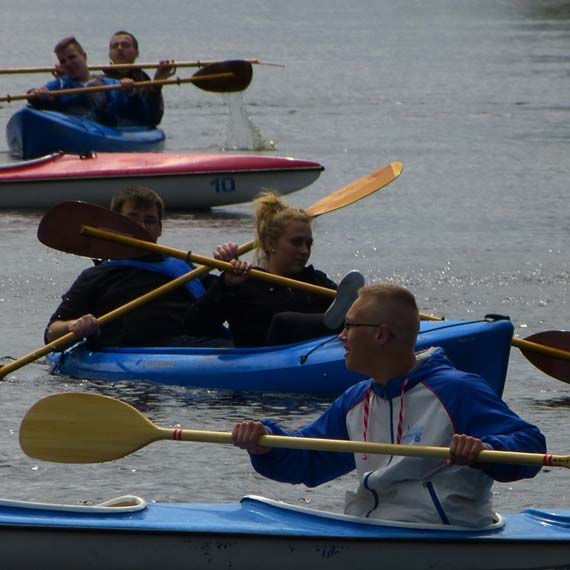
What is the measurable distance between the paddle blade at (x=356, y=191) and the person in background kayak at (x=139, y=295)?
0.82 m

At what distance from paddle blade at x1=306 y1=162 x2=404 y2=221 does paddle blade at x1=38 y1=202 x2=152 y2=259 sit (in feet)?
3.67

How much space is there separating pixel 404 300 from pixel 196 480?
215cm

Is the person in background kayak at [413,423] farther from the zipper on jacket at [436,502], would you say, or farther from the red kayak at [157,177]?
the red kayak at [157,177]

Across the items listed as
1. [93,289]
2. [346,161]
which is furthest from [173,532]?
[346,161]

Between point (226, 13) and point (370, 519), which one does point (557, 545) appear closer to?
point (370, 519)

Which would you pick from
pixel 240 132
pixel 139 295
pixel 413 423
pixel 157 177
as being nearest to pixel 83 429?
pixel 413 423

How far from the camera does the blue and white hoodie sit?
192 inches

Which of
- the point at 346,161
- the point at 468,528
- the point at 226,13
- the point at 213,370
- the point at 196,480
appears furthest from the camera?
the point at 226,13

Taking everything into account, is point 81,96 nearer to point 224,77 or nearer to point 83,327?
point 224,77

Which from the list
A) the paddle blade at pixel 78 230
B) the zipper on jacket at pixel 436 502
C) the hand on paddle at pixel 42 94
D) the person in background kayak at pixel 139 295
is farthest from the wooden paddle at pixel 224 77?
the zipper on jacket at pixel 436 502

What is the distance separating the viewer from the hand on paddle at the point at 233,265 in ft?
26.4

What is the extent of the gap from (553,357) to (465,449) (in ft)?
11.1

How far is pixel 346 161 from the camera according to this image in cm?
A: 1791

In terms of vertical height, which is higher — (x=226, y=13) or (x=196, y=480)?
(x=226, y=13)
